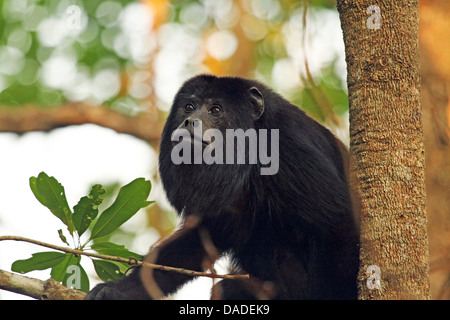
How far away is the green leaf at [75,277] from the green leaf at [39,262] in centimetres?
8

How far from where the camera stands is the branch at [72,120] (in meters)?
5.54

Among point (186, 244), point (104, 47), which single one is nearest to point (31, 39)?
point (104, 47)

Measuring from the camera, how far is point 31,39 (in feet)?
27.5

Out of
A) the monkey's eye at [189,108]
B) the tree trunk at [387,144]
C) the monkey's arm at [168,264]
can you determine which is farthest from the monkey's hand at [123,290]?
the tree trunk at [387,144]

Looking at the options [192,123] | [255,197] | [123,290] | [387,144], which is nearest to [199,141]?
[192,123]

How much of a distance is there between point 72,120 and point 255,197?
285 cm

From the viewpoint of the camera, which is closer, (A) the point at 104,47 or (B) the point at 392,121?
(B) the point at 392,121

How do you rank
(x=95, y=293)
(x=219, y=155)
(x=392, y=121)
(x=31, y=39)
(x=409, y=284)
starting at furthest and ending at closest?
(x=31, y=39)
(x=219, y=155)
(x=95, y=293)
(x=392, y=121)
(x=409, y=284)

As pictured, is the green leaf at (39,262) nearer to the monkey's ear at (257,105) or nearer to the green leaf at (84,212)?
the green leaf at (84,212)

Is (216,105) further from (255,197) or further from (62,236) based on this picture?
(62,236)

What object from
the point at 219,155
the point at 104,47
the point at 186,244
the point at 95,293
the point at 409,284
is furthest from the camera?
the point at 104,47
